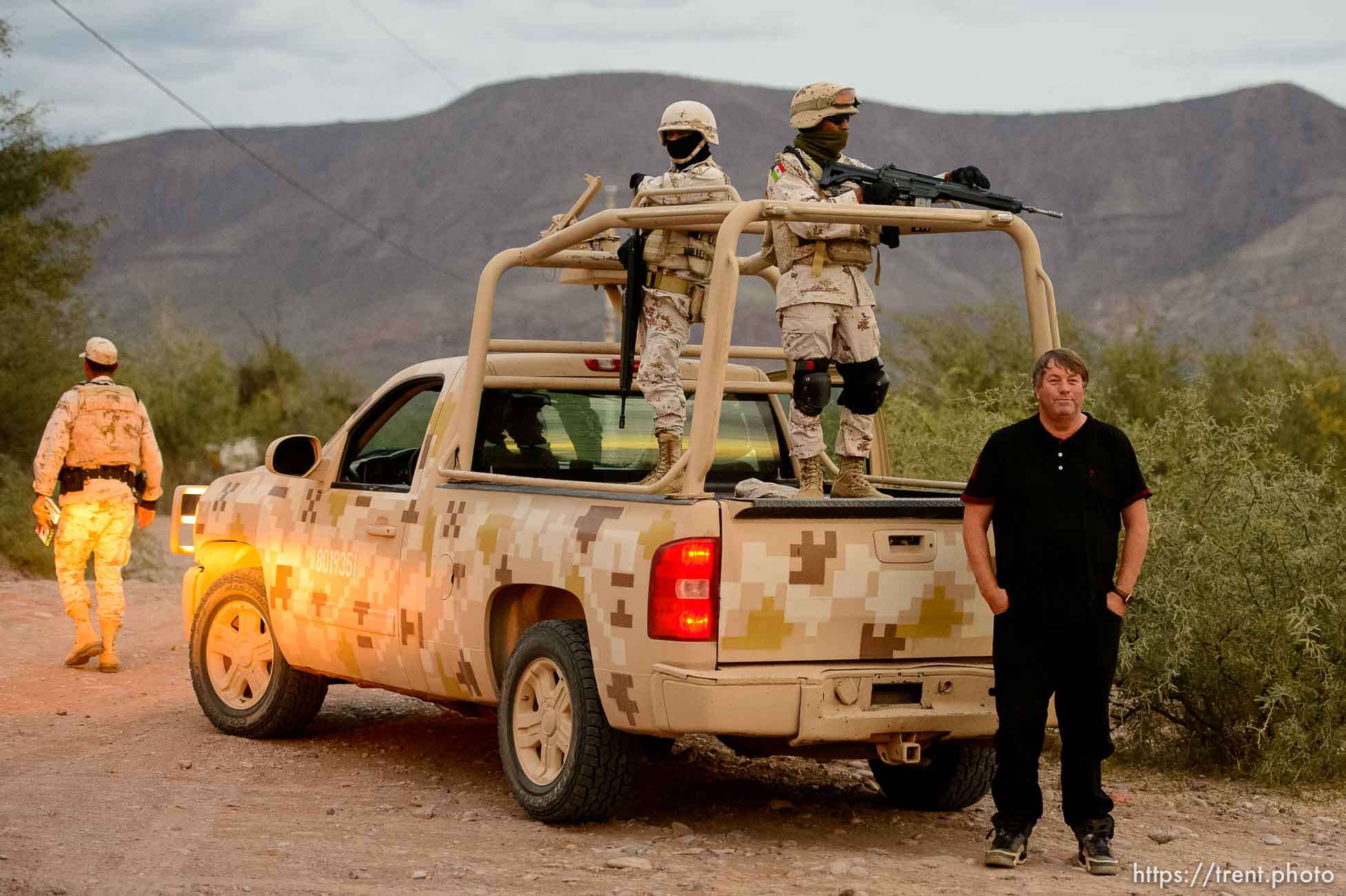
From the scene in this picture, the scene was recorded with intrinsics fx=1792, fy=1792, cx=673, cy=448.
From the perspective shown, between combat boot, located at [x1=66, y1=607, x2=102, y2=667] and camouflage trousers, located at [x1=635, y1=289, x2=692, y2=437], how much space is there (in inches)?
226

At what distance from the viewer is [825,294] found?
717cm

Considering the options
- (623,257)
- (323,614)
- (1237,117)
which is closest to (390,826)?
(323,614)

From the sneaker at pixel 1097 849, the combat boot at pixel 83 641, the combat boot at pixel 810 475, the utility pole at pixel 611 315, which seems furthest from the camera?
the utility pole at pixel 611 315

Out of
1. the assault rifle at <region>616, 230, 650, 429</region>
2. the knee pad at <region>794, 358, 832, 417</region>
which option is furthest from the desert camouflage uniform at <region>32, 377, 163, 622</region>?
the knee pad at <region>794, 358, 832, 417</region>

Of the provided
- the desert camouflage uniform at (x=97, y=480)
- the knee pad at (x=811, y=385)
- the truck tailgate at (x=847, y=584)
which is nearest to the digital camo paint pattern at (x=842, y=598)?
the truck tailgate at (x=847, y=584)

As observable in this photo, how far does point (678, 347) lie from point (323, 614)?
209cm

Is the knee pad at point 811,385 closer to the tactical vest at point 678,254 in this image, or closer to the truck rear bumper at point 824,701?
the tactical vest at point 678,254

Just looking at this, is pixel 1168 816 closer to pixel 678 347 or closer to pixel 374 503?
pixel 678 347

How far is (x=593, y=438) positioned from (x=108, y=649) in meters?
5.20

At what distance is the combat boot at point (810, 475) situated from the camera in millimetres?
7191

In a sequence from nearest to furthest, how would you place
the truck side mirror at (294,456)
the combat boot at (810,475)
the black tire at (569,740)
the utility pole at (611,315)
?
the black tire at (569,740) → the combat boot at (810,475) → the truck side mirror at (294,456) → the utility pole at (611,315)

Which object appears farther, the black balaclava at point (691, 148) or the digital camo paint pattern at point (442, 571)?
the black balaclava at point (691, 148)

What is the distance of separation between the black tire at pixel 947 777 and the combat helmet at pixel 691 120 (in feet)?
9.27

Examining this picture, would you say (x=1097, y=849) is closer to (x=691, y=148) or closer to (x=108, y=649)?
(x=691, y=148)
